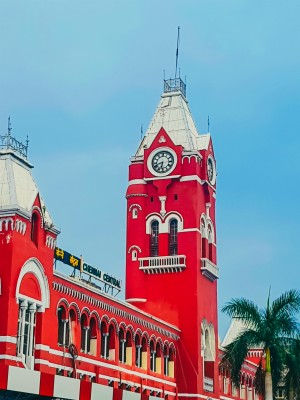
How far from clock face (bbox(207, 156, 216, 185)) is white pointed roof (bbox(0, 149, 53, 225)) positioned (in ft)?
93.3

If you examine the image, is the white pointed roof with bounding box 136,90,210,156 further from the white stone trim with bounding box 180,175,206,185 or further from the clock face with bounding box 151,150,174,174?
the white stone trim with bounding box 180,175,206,185

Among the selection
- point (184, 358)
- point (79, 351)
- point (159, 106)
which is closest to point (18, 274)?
point (79, 351)

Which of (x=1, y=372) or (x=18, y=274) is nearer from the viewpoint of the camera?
(x=1, y=372)

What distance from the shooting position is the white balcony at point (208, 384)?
66.2m

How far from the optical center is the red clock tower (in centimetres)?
6625

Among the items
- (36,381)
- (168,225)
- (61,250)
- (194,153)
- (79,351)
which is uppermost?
(194,153)

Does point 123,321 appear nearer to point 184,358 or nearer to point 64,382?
point 184,358

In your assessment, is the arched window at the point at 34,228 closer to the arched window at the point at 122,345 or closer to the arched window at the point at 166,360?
the arched window at the point at 122,345

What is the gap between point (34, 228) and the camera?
145 feet

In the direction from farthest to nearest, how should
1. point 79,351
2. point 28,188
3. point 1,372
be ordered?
1. point 79,351
2. point 28,188
3. point 1,372

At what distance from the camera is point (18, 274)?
137 ft

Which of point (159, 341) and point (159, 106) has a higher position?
point (159, 106)

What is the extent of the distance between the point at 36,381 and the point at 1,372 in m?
2.53

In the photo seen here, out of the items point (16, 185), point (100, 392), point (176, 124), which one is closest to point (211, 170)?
point (176, 124)
